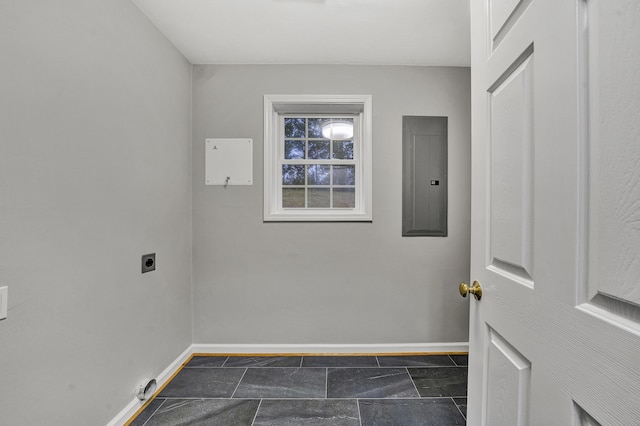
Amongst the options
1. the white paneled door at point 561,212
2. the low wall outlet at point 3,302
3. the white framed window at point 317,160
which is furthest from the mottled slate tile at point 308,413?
the white framed window at point 317,160

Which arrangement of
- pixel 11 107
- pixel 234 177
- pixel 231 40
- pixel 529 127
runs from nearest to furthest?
pixel 529 127, pixel 11 107, pixel 231 40, pixel 234 177

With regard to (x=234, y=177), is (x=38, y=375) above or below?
below

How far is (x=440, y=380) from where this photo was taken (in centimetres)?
199

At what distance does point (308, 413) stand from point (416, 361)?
1.01 meters

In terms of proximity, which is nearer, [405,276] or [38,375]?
[38,375]

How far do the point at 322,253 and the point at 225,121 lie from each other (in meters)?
1.38

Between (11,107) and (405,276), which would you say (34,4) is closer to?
(11,107)

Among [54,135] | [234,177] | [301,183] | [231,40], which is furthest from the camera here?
[301,183]

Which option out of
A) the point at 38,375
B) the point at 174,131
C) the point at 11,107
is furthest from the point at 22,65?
the point at 38,375

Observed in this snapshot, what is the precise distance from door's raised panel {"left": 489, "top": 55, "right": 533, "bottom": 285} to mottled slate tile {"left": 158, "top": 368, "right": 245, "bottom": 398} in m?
1.85

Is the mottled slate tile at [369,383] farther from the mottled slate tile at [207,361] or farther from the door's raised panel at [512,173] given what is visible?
the door's raised panel at [512,173]

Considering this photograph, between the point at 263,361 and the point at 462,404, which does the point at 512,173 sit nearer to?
the point at 462,404

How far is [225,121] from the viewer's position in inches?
94.0

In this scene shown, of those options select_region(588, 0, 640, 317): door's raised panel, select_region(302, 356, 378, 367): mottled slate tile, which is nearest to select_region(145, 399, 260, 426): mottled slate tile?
select_region(302, 356, 378, 367): mottled slate tile
